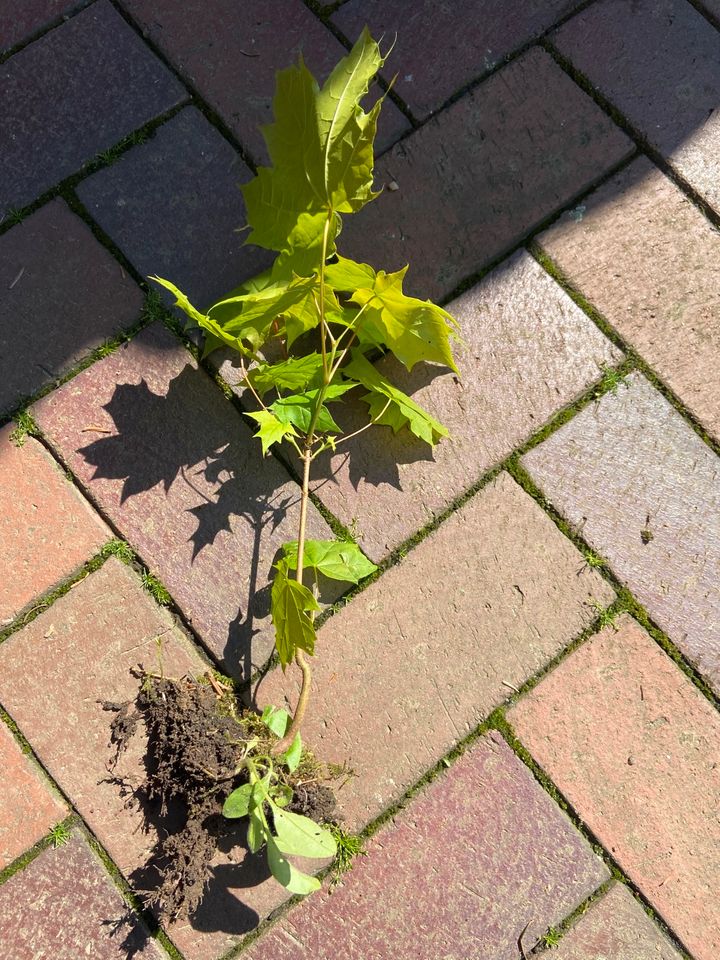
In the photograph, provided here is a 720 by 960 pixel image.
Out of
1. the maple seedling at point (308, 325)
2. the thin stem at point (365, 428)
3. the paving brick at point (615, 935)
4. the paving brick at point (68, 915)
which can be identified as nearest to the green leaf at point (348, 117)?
the maple seedling at point (308, 325)

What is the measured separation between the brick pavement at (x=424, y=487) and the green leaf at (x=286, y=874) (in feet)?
0.85

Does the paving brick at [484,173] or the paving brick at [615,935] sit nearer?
the paving brick at [615,935]

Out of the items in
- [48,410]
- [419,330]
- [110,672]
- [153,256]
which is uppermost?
[153,256]

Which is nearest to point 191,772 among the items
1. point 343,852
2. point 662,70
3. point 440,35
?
point 343,852

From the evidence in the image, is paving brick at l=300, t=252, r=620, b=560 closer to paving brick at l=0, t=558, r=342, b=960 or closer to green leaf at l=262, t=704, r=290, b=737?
green leaf at l=262, t=704, r=290, b=737

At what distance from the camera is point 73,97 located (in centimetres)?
219

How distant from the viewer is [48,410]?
2059mm

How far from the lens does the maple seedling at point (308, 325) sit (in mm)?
1427

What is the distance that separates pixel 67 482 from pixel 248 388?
48 cm

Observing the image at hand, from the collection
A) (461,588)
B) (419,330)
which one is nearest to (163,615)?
(461,588)

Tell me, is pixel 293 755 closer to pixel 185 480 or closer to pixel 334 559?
pixel 334 559

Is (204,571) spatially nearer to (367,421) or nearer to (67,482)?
(67,482)

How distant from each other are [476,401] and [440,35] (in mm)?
975

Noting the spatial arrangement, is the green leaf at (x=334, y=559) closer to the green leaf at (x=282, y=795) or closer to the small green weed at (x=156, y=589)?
the small green weed at (x=156, y=589)
